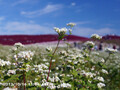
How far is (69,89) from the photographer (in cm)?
365

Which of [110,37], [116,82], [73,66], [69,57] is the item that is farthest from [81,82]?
[110,37]

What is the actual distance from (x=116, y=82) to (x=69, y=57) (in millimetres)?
4022

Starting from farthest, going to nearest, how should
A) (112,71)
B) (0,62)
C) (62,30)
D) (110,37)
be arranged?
(110,37) → (112,71) → (62,30) → (0,62)

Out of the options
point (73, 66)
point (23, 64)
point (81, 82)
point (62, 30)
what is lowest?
point (81, 82)

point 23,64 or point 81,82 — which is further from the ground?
point 23,64

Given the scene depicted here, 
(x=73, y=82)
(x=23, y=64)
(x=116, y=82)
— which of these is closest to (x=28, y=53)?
(x=23, y=64)

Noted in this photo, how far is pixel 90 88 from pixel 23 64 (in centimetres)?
253

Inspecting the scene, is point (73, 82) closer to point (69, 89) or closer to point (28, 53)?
point (69, 89)

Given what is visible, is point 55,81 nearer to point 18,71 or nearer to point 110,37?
point 18,71

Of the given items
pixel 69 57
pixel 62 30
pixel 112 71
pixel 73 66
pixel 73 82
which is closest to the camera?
pixel 62 30

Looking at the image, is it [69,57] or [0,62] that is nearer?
[0,62]

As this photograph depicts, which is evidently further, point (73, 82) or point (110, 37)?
point (110, 37)

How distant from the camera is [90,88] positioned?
455 centimetres

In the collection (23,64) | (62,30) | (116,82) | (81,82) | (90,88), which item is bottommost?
(116,82)
